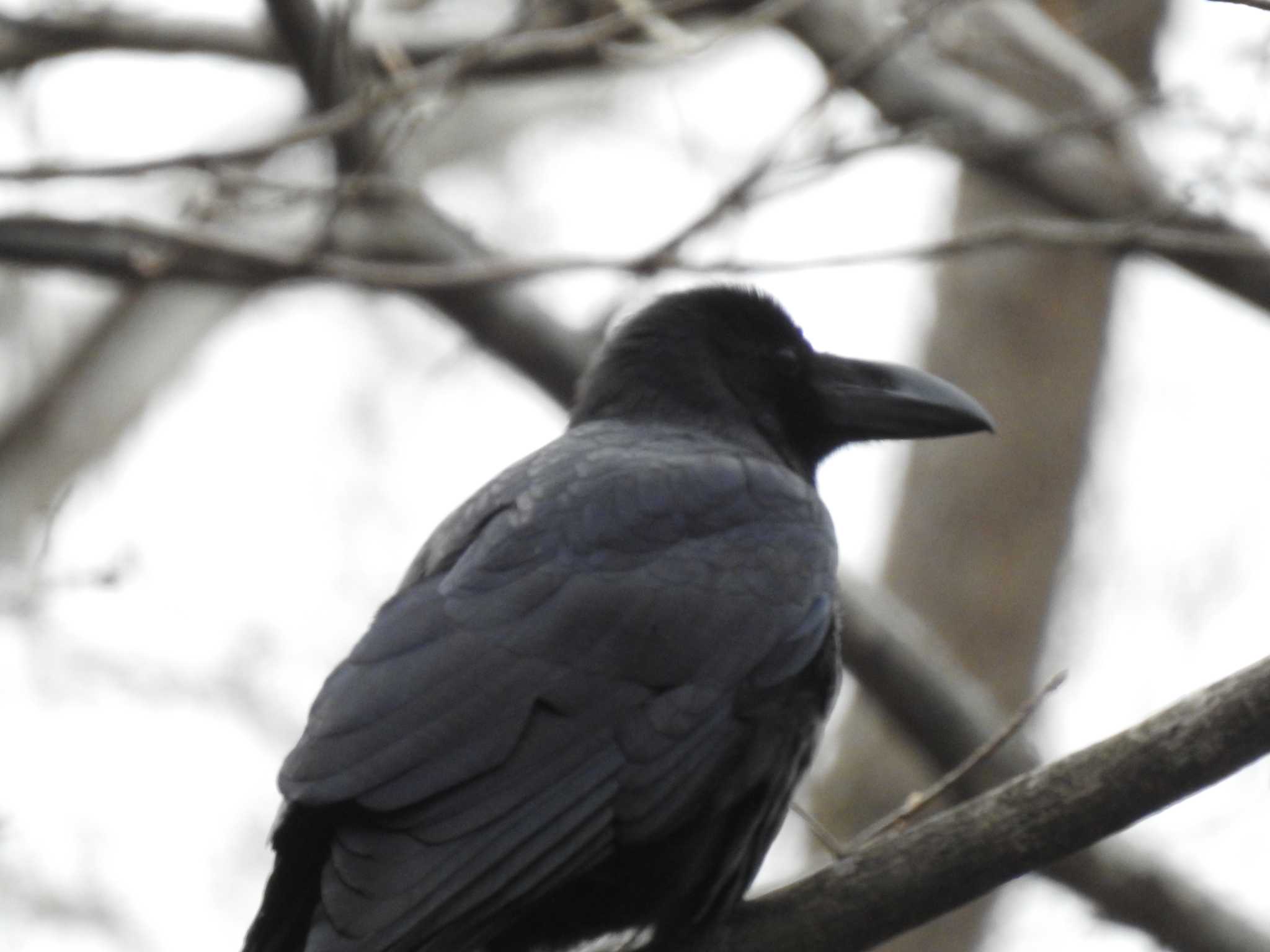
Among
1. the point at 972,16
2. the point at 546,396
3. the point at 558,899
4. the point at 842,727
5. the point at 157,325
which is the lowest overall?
the point at 842,727

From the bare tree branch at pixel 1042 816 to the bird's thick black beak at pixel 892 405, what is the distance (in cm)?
205

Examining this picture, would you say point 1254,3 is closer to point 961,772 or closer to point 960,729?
point 961,772

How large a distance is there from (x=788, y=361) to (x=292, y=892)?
2532mm

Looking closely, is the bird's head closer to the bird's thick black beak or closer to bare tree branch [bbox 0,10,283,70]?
the bird's thick black beak

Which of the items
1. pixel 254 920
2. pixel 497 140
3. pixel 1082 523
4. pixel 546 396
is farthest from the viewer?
pixel 497 140

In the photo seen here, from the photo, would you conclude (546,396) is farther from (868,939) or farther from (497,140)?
(497,140)

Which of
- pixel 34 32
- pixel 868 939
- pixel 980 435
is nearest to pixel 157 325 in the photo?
pixel 34 32

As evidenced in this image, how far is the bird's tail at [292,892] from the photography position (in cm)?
430

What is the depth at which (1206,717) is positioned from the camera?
385 centimetres

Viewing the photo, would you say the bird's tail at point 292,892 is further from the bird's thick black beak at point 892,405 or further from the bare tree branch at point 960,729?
the bare tree branch at point 960,729

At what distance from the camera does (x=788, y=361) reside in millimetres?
6066

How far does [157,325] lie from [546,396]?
13.2 feet

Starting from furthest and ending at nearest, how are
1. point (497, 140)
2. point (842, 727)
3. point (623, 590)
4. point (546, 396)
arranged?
point (497, 140)
point (842, 727)
point (546, 396)
point (623, 590)

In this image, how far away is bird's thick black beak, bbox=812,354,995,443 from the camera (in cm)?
587
